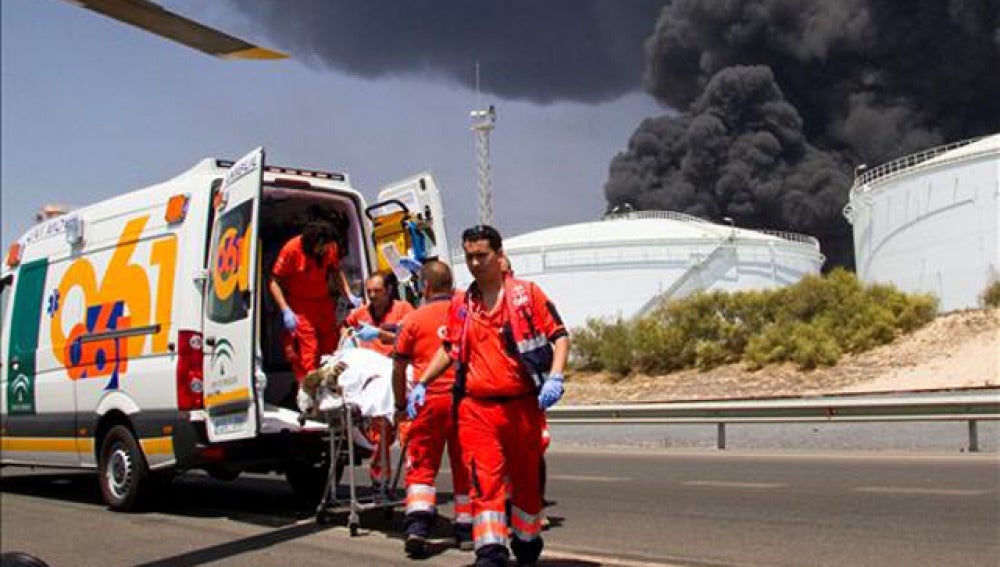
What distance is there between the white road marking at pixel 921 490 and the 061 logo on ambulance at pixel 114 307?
6253 millimetres

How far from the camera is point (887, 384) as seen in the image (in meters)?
26.7

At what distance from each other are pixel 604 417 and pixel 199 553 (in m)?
11.4

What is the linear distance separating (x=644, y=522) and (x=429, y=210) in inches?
128

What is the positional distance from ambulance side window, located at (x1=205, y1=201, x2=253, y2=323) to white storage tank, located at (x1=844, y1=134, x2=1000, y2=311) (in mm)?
34068

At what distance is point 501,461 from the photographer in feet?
16.8

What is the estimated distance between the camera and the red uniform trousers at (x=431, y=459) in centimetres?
638

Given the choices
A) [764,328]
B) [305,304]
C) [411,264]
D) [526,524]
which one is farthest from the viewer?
[764,328]

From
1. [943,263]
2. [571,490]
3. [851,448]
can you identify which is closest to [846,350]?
[943,263]

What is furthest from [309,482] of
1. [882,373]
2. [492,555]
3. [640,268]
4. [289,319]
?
[640,268]

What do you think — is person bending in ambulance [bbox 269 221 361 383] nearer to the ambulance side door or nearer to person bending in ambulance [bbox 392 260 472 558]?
the ambulance side door

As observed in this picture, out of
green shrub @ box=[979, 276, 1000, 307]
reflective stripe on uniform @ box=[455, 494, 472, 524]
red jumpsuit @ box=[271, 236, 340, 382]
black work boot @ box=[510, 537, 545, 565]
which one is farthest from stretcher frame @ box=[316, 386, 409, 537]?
green shrub @ box=[979, 276, 1000, 307]

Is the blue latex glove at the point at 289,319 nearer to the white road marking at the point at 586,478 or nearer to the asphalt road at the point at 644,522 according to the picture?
the asphalt road at the point at 644,522

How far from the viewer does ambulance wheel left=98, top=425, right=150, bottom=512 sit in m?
8.17

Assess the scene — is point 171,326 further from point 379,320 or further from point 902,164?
point 902,164
